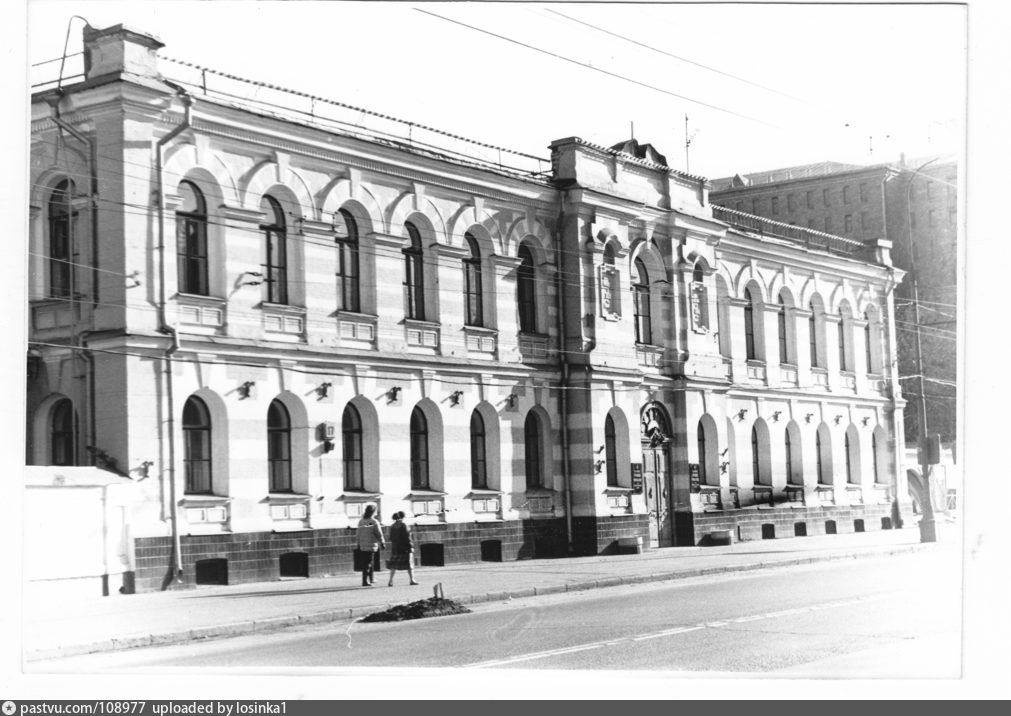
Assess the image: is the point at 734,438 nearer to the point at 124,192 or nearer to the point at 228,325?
the point at 228,325

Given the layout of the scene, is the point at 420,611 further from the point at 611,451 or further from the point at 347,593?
the point at 611,451

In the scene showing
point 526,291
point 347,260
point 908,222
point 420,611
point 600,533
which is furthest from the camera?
point 600,533

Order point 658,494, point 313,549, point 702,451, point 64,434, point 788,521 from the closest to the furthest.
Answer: point 64,434 → point 313,549 → point 788,521 → point 658,494 → point 702,451

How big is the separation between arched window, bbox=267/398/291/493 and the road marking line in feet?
26.3

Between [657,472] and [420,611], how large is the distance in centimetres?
1273

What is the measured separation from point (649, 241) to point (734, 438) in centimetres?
467

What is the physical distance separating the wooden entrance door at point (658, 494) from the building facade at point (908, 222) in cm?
572

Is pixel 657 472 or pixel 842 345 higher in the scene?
pixel 842 345

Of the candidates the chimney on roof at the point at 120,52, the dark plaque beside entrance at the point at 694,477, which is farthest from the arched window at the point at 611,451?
the chimney on roof at the point at 120,52

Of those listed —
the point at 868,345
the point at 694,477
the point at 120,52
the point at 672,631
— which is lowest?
the point at 672,631

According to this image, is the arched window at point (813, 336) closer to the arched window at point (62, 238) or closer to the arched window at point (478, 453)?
the arched window at point (478, 453)

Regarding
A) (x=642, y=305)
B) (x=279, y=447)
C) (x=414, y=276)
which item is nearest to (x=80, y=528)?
(x=279, y=447)

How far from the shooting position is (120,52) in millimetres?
17750

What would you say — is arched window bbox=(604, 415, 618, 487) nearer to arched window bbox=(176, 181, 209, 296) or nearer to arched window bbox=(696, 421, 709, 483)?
arched window bbox=(696, 421, 709, 483)
